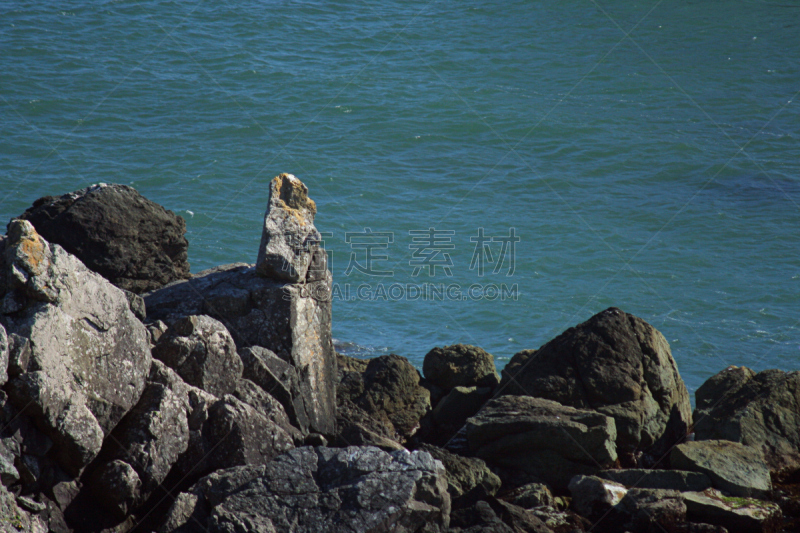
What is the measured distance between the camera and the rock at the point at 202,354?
9.00 metres

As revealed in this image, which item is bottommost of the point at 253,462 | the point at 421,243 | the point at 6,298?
the point at 421,243

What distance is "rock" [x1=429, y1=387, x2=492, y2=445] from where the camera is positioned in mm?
12344

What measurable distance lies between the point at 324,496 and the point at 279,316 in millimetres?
3557

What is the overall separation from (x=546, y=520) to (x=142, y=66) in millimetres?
47323

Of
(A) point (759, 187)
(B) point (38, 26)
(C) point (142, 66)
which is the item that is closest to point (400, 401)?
(A) point (759, 187)

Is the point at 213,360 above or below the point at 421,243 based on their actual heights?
above

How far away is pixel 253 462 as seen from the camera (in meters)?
8.30

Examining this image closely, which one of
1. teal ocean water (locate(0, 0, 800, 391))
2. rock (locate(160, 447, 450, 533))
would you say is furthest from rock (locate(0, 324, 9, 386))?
teal ocean water (locate(0, 0, 800, 391))

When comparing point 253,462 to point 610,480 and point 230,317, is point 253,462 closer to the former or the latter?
point 230,317

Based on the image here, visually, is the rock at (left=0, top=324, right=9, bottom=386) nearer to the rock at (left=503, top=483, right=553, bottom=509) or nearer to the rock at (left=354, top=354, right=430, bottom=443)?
the rock at (left=503, top=483, right=553, bottom=509)

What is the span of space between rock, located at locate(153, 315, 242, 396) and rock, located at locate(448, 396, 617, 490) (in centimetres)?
357

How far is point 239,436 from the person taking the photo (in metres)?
8.29

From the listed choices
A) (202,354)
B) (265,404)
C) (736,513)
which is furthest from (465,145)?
(736,513)

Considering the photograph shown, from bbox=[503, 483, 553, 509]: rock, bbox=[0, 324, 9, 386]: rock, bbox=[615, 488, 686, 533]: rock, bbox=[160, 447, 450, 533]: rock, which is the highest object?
bbox=[0, 324, 9, 386]: rock
